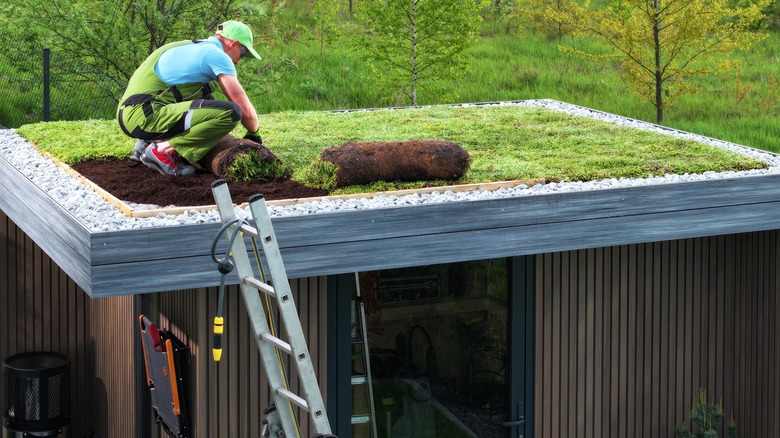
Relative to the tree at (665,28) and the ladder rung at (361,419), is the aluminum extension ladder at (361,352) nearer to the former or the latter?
the ladder rung at (361,419)

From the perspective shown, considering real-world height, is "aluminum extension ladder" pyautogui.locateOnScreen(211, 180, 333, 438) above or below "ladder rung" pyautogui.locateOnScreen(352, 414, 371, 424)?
above

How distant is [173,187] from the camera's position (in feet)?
21.0

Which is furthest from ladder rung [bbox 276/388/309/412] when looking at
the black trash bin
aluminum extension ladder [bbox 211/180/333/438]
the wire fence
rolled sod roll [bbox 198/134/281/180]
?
the wire fence

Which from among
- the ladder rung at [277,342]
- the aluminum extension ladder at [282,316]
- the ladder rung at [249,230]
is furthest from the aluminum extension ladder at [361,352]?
the ladder rung at [249,230]

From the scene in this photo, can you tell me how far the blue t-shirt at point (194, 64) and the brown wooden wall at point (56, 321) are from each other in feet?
6.37

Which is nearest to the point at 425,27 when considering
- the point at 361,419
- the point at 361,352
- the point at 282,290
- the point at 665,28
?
the point at 665,28

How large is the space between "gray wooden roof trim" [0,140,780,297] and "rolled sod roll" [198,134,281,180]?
3.58 ft

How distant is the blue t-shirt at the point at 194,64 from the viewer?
6.68 metres

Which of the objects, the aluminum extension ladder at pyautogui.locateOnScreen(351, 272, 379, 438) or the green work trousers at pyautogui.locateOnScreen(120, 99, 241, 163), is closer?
the aluminum extension ladder at pyautogui.locateOnScreen(351, 272, 379, 438)

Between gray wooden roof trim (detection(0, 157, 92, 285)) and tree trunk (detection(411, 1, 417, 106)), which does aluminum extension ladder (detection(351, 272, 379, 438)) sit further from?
tree trunk (detection(411, 1, 417, 106))

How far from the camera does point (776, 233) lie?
7016 millimetres

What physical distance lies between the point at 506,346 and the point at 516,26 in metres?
18.4

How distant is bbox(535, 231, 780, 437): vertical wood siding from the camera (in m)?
6.80

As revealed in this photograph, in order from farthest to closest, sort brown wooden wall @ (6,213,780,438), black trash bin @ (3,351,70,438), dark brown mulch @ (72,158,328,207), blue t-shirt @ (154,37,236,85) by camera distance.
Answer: black trash bin @ (3,351,70,438) → brown wooden wall @ (6,213,780,438) → blue t-shirt @ (154,37,236,85) → dark brown mulch @ (72,158,328,207)
